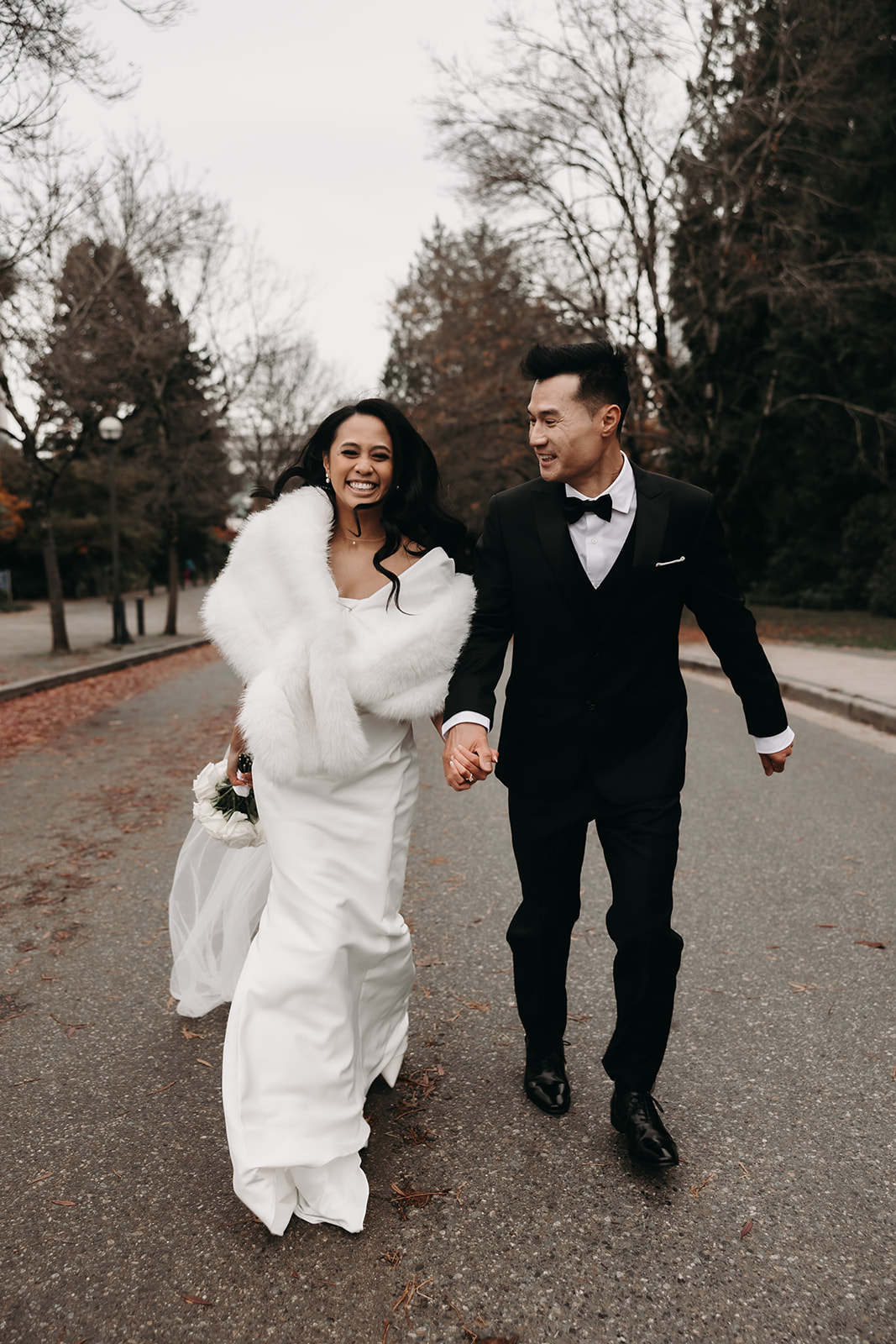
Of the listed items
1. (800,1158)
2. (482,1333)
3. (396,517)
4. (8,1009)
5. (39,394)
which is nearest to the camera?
(482,1333)

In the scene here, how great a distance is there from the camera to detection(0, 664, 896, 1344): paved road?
225 centimetres

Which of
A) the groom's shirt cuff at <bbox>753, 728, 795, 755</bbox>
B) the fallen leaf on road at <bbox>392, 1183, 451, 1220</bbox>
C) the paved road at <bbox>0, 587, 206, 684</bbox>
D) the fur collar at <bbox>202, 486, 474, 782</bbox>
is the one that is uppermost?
the fur collar at <bbox>202, 486, 474, 782</bbox>

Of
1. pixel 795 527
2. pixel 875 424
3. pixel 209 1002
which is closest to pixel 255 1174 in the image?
pixel 209 1002

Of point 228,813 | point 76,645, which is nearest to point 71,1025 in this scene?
point 228,813

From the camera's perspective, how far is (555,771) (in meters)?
2.99

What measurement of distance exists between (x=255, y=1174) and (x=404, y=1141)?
0.59m

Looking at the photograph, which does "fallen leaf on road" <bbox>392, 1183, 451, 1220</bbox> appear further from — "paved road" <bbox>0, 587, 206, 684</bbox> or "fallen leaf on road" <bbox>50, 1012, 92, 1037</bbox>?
"paved road" <bbox>0, 587, 206, 684</bbox>

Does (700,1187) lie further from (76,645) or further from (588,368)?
(76,645)

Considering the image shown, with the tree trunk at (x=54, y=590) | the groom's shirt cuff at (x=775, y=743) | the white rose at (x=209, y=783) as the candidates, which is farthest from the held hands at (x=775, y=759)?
the tree trunk at (x=54, y=590)

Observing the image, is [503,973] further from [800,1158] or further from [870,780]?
[870,780]

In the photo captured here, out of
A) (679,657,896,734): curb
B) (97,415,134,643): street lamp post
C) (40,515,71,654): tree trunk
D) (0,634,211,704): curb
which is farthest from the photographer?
(97,415,134,643): street lamp post

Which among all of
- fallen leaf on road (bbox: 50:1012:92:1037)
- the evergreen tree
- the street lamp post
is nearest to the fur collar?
fallen leaf on road (bbox: 50:1012:92:1037)

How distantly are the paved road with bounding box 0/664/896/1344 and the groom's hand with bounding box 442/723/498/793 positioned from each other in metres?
1.07

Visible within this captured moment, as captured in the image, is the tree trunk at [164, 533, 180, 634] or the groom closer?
the groom
